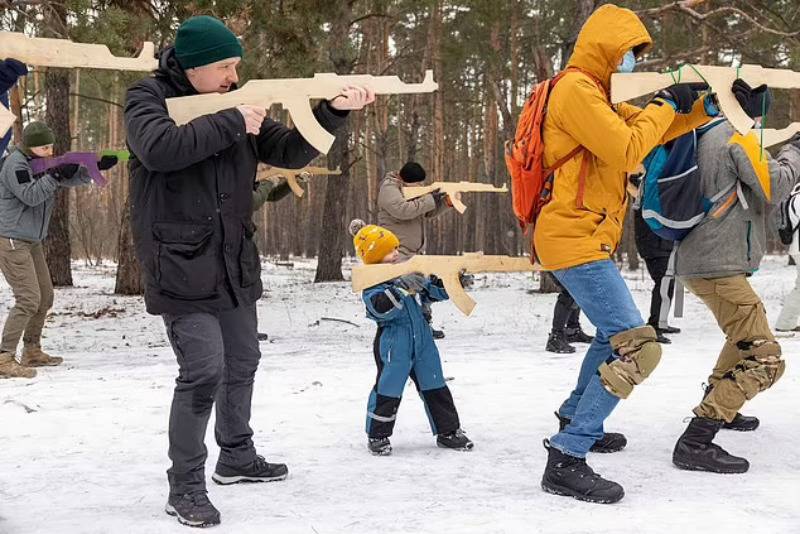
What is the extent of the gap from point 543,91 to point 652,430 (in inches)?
80.3

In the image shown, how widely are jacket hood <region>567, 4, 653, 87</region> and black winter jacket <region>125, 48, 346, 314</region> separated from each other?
3.51 ft

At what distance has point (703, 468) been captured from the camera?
11.1ft

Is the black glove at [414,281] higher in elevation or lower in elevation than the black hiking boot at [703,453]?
higher

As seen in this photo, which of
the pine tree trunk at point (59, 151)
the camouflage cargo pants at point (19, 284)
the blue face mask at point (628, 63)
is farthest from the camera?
the pine tree trunk at point (59, 151)

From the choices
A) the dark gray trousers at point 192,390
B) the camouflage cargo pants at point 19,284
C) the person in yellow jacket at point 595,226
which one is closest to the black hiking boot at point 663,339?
the person in yellow jacket at point 595,226

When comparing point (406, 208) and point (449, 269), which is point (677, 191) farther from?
point (406, 208)

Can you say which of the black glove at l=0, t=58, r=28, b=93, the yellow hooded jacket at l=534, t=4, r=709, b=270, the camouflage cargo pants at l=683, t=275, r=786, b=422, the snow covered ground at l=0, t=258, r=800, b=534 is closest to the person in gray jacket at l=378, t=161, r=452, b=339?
the snow covered ground at l=0, t=258, r=800, b=534

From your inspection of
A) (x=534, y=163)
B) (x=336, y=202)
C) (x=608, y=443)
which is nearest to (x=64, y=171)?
(x=534, y=163)

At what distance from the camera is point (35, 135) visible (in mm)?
5469

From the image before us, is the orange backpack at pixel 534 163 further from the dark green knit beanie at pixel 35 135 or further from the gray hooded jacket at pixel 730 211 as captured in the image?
the dark green knit beanie at pixel 35 135

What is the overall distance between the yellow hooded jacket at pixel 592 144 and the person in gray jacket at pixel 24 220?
3.75 m

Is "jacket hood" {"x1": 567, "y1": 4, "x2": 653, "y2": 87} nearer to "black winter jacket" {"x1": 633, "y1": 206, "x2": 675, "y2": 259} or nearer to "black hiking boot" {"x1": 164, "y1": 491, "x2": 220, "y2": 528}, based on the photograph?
"black hiking boot" {"x1": 164, "y1": 491, "x2": 220, "y2": 528}

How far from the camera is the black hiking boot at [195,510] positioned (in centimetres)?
273

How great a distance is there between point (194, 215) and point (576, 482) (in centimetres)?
185
